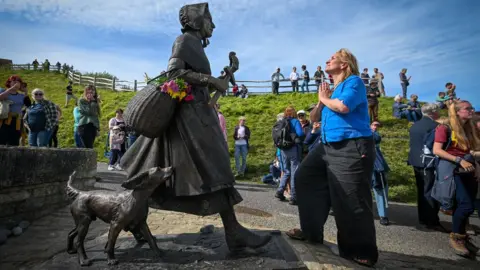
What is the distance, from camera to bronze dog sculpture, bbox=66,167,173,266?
249 cm

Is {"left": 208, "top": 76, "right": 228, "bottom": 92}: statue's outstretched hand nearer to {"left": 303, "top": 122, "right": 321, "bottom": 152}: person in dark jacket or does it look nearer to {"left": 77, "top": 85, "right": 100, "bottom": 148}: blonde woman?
{"left": 303, "top": 122, "right": 321, "bottom": 152}: person in dark jacket

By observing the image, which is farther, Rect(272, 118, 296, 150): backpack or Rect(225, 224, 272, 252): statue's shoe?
Rect(272, 118, 296, 150): backpack

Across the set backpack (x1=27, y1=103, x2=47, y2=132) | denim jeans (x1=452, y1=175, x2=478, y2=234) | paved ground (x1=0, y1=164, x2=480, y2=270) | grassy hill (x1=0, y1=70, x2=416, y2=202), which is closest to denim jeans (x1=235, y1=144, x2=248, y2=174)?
grassy hill (x1=0, y1=70, x2=416, y2=202)

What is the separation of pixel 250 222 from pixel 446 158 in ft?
9.81

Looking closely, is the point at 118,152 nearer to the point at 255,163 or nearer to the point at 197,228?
the point at 255,163

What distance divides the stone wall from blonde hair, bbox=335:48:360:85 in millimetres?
4042

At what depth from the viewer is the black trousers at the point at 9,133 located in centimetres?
612

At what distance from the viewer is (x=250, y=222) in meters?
4.91

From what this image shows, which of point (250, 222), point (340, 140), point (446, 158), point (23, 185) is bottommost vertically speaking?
point (250, 222)

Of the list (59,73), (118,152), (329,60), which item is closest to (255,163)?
(118,152)

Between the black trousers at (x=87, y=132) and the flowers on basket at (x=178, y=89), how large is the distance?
574 cm

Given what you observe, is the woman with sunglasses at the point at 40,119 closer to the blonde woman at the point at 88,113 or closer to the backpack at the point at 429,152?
the blonde woman at the point at 88,113

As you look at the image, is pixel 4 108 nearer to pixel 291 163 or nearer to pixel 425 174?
pixel 291 163

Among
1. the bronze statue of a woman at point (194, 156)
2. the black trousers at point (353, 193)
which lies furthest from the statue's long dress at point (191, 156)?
the black trousers at point (353, 193)
